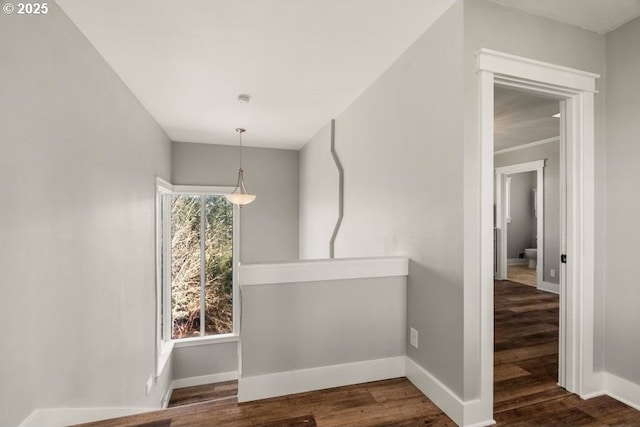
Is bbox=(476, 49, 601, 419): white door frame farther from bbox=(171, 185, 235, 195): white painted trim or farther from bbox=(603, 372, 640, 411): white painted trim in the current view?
bbox=(171, 185, 235, 195): white painted trim

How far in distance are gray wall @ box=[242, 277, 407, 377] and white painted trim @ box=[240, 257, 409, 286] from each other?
0.04 meters

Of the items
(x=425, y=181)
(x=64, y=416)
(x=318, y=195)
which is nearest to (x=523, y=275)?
(x=318, y=195)

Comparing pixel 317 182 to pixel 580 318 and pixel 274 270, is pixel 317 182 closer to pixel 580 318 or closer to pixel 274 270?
pixel 274 270

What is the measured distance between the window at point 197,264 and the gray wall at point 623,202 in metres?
4.62

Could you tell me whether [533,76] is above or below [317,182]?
above

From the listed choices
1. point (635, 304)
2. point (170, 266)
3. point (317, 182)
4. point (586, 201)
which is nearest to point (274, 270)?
point (586, 201)

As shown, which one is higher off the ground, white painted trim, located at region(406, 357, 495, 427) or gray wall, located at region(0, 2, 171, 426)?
gray wall, located at region(0, 2, 171, 426)

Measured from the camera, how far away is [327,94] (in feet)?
9.98

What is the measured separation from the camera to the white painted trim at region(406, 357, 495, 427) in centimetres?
166

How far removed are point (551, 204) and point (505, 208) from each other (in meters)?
0.92

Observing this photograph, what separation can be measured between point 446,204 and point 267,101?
2.22 m

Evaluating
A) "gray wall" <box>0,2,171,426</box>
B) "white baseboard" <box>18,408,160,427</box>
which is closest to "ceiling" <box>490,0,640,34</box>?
"gray wall" <box>0,2,171,426</box>

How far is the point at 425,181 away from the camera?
2.01 m

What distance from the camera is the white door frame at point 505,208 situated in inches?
205
